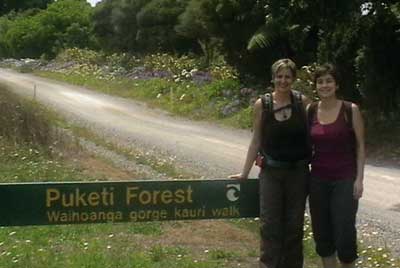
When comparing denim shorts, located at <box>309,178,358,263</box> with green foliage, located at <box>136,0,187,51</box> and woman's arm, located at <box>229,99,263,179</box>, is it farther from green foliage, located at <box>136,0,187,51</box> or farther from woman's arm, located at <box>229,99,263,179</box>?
green foliage, located at <box>136,0,187,51</box>

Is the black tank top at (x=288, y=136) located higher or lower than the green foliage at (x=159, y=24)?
lower

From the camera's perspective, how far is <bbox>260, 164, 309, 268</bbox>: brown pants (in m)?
5.54

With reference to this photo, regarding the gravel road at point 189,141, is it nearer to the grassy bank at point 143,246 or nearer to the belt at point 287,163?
the grassy bank at point 143,246

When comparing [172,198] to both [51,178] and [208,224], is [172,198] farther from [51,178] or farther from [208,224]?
[51,178]

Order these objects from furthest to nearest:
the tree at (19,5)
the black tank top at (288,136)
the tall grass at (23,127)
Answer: the tree at (19,5)
the tall grass at (23,127)
the black tank top at (288,136)

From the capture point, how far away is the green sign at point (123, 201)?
5.75 m

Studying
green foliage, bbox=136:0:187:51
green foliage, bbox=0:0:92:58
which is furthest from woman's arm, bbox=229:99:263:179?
green foliage, bbox=0:0:92:58

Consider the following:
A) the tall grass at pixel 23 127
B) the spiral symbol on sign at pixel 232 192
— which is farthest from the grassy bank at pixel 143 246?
the tall grass at pixel 23 127

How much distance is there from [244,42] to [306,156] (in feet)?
59.8

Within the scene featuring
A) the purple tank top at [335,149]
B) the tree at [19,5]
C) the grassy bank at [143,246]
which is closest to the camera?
the purple tank top at [335,149]

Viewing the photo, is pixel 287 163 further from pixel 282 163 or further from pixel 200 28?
pixel 200 28

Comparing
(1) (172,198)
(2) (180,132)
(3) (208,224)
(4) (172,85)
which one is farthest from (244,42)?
(1) (172,198)

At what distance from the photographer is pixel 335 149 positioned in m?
5.34

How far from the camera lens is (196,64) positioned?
3136 centimetres
